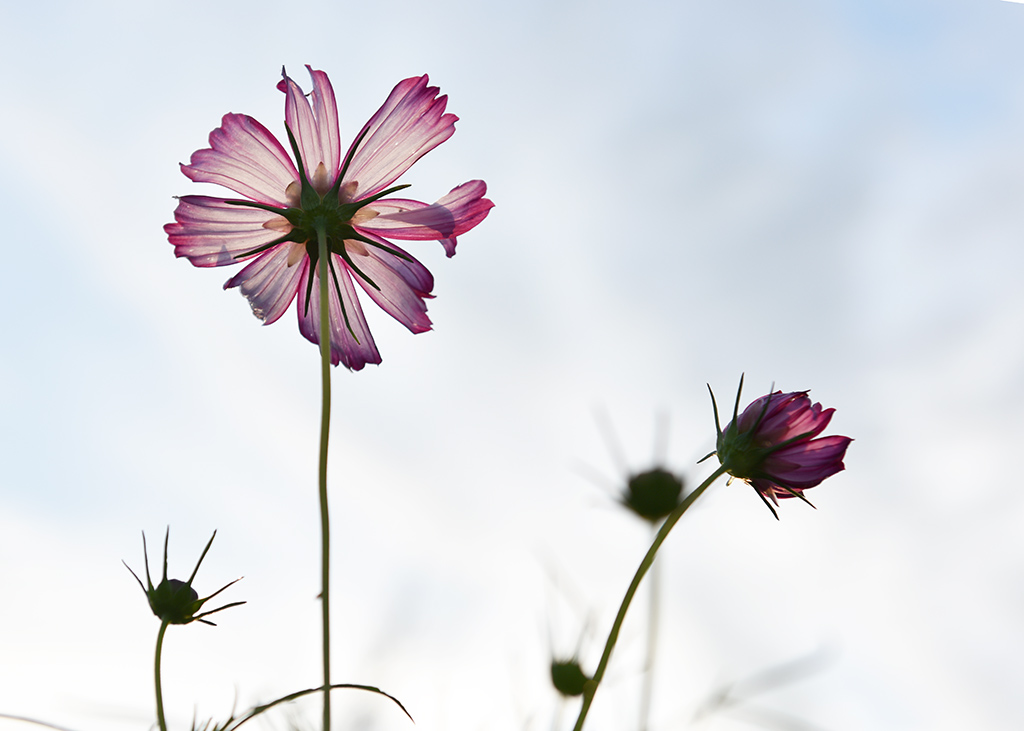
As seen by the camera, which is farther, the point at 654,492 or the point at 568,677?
the point at 568,677

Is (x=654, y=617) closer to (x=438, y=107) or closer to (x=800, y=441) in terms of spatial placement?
(x=800, y=441)

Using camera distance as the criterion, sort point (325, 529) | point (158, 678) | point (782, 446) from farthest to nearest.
Answer: point (782, 446) < point (158, 678) < point (325, 529)

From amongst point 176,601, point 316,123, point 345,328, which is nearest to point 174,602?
point 176,601

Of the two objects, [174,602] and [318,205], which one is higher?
[318,205]

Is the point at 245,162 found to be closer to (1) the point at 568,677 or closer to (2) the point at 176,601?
(2) the point at 176,601

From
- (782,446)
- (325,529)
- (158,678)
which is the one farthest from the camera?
(782,446)

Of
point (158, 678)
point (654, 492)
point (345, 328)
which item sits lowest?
point (158, 678)

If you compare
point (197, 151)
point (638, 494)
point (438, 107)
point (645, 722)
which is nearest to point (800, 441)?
point (638, 494)

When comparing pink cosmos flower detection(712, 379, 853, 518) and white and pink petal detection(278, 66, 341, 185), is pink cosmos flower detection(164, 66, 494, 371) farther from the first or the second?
pink cosmos flower detection(712, 379, 853, 518)

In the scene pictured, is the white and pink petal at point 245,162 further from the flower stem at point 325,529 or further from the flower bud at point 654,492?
the flower bud at point 654,492
